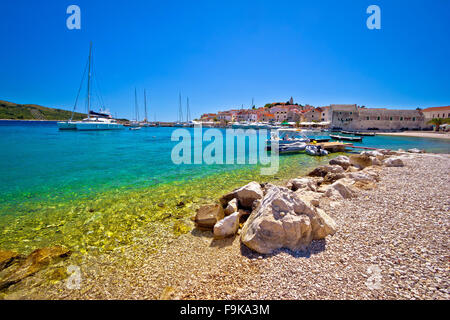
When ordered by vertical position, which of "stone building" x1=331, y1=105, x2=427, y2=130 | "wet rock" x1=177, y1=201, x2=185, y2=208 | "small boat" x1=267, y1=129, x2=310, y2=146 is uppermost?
"stone building" x1=331, y1=105, x2=427, y2=130

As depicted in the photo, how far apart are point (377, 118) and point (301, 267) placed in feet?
242

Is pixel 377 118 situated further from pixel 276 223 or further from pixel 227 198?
pixel 276 223

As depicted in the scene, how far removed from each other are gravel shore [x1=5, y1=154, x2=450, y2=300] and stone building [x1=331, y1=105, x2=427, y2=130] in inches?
2566

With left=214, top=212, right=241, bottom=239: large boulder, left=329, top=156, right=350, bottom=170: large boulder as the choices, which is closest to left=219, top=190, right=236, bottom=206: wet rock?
left=214, top=212, right=241, bottom=239: large boulder

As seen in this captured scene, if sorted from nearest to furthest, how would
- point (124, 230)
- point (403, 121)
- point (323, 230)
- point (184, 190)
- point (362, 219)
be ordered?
1. point (323, 230)
2. point (362, 219)
3. point (124, 230)
4. point (184, 190)
5. point (403, 121)

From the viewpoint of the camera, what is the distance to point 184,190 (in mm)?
8219

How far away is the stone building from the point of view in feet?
189

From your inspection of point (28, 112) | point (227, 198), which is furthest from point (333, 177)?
point (28, 112)

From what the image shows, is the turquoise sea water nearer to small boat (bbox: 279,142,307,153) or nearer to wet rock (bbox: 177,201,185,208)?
wet rock (bbox: 177,201,185,208)

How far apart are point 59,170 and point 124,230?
10567mm

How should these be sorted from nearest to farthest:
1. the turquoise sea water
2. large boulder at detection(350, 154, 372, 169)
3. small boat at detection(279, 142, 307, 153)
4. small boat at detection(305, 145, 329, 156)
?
the turquoise sea water, large boulder at detection(350, 154, 372, 169), small boat at detection(305, 145, 329, 156), small boat at detection(279, 142, 307, 153)

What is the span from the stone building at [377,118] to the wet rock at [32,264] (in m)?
69.8

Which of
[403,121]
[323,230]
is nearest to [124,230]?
[323,230]
